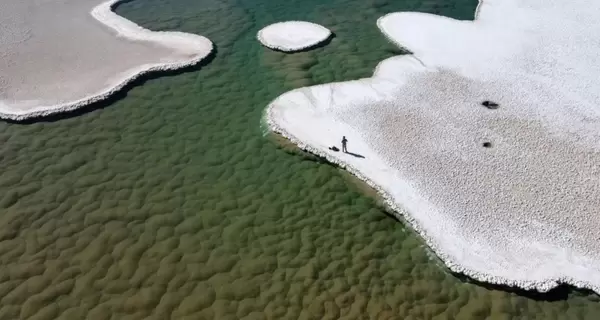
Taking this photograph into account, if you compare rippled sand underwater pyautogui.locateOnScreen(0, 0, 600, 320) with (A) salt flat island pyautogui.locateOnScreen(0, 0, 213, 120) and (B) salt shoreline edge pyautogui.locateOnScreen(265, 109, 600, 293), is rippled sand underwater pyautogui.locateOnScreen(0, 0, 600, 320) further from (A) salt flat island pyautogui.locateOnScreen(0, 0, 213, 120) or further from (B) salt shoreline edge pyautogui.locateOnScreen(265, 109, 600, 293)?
(A) salt flat island pyautogui.locateOnScreen(0, 0, 213, 120)

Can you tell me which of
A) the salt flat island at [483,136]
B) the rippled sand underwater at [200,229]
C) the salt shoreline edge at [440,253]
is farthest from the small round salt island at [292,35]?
the salt shoreline edge at [440,253]

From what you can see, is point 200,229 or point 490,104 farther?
point 490,104

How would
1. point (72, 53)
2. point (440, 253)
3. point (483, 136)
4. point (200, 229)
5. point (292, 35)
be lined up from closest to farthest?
point (440, 253), point (200, 229), point (483, 136), point (72, 53), point (292, 35)

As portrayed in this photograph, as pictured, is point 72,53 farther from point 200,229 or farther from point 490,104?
point 490,104

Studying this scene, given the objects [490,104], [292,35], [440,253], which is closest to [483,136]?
[490,104]

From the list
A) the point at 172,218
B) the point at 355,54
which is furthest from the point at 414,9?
the point at 172,218

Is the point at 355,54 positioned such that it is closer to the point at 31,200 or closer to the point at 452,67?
the point at 452,67

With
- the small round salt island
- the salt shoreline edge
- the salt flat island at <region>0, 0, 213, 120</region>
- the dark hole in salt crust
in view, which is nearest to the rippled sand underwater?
the salt shoreline edge
